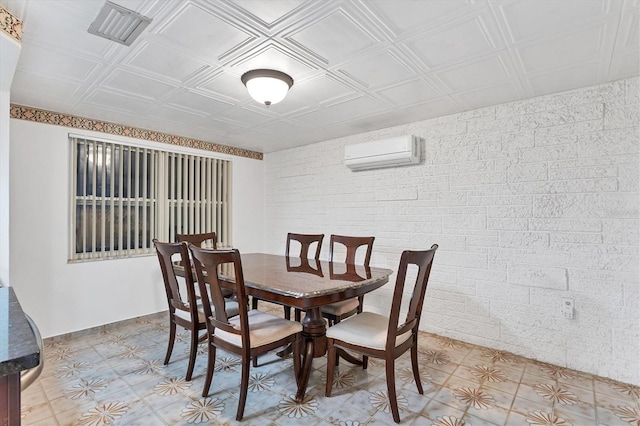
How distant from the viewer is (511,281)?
2787mm

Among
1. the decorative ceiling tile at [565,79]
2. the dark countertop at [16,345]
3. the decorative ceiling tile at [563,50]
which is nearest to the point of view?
the dark countertop at [16,345]

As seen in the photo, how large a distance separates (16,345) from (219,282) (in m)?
1.22

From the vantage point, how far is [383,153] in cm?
343

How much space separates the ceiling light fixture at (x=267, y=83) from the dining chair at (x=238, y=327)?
114cm

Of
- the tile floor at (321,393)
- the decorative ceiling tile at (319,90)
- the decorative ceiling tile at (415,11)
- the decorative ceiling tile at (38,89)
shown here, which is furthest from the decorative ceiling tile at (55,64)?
the tile floor at (321,393)

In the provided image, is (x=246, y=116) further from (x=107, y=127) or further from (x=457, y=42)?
(x=457, y=42)

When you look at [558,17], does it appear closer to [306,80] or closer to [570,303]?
[306,80]

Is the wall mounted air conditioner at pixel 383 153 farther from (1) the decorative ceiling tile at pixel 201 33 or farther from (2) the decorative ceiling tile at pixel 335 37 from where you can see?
(1) the decorative ceiling tile at pixel 201 33

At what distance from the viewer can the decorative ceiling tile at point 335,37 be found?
1.66 m

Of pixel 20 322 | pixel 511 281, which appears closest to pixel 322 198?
pixel 511 281

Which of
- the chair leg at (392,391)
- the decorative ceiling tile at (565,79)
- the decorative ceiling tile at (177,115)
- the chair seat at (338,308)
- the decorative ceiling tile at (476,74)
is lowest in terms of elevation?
the chair leg at (392,391)

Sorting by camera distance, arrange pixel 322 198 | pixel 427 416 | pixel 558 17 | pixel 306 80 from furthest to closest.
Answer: pixel 322 198 < pixel 306 80 < pixel 427 416 < pixel 558 17

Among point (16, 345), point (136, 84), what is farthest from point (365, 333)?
point (136, 84)

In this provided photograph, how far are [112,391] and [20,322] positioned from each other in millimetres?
1637
